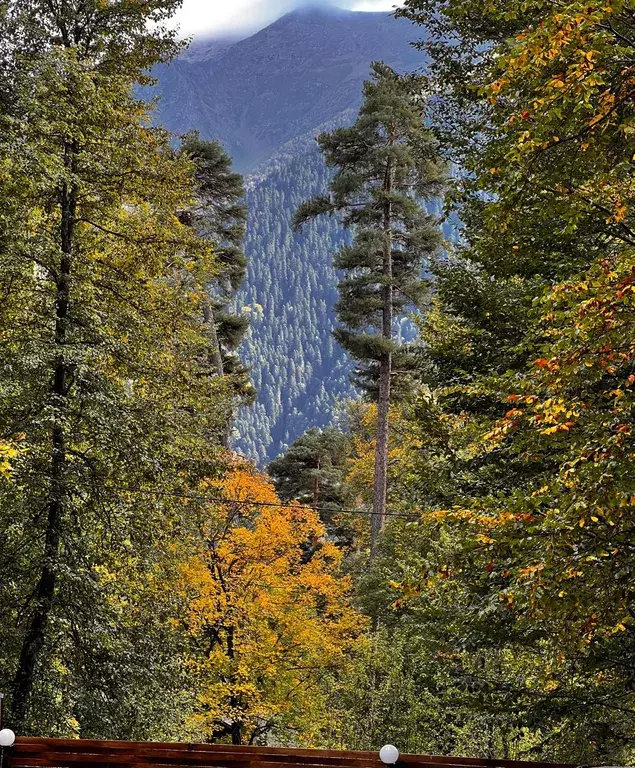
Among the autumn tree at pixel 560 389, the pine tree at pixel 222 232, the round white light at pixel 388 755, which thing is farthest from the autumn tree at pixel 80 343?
the pine tree at pixel 222 232

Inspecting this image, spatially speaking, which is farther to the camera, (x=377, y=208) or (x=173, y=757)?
(x=377, y=208)

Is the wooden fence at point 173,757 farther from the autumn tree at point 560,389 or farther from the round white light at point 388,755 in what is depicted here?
the autumn tree at point 560,389

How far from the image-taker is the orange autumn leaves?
18.5 meters

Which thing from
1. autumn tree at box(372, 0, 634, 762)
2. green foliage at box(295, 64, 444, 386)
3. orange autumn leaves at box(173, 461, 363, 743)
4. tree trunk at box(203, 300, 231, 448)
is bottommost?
orange autumn leaves at box(173, 461, 363, 743)

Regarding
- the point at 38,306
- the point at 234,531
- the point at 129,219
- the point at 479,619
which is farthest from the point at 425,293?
the point at 479,619

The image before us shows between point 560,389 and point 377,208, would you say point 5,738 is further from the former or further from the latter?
point 377,208

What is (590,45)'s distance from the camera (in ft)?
16.0

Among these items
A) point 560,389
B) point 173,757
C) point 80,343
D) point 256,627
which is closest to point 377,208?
point 256,627

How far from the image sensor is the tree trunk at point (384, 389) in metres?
22.4

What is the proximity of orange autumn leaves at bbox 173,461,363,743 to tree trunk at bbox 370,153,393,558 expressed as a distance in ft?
9.23

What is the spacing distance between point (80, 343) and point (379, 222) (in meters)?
15.9

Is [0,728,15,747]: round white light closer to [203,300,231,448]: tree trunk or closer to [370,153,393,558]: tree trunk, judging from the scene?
[370,153,393,558]: tree trunk

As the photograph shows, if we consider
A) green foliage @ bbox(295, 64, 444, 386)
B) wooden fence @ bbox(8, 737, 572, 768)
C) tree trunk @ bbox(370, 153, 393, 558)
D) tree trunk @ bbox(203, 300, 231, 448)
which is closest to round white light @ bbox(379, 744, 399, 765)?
wooden fence @ bbox(8, 737, 572, 768)

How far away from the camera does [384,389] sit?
2297cm
